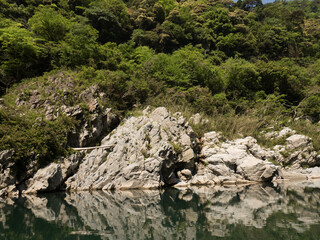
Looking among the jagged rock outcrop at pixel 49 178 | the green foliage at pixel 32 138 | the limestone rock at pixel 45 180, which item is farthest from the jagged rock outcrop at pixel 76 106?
the limestone rock at pixel 45 180

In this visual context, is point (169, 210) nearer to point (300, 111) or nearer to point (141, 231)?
point (141, 231)

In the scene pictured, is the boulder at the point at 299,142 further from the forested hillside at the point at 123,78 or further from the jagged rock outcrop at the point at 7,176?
the jagged rock outcrop at the point at 7,176

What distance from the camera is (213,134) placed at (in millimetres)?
19203

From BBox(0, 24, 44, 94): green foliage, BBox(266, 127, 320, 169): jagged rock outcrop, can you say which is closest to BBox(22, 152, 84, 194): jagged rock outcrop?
BBox(0, 24, 44, 94): green foliage

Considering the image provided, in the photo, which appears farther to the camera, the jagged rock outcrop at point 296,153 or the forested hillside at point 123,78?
the jagged rock outcrop at point 296,153

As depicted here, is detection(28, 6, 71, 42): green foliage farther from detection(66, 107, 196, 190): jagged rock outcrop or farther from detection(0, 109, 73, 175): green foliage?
detection(66, 107, 196, 190): jagged rock outcrop

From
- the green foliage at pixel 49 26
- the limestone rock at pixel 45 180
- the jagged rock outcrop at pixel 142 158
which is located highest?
the green foliage at pixel 49 26

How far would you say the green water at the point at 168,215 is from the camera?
6.85m

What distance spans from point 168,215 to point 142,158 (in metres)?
6.35

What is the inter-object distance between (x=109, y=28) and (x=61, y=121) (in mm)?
20568

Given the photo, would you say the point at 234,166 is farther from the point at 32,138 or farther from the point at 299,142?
the point at 32,138

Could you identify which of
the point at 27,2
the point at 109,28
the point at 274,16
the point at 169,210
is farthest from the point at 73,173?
the point at 274,16

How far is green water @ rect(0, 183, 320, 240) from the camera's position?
6.85 m

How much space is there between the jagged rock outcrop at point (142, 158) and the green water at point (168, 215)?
5.26ft
